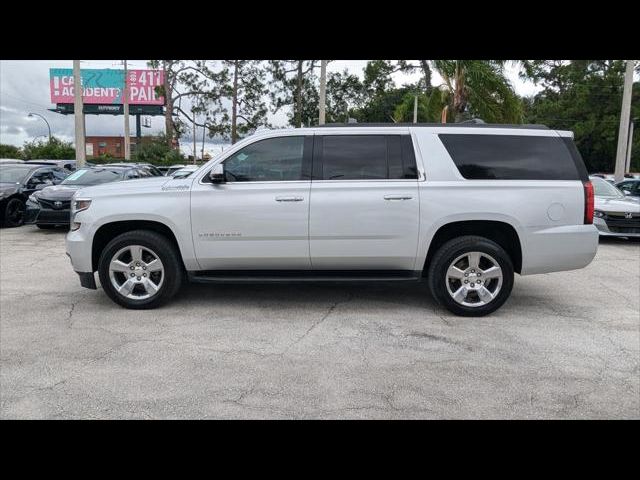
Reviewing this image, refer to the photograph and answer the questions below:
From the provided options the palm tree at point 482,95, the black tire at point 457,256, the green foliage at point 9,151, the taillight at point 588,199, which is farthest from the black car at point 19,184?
the green foliage at point 9,151

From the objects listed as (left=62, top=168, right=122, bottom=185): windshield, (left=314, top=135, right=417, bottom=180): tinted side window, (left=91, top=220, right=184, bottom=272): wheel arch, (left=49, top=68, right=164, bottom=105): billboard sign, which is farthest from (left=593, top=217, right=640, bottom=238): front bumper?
(left=49, top=68, right=164, bottom=105): billboard sign

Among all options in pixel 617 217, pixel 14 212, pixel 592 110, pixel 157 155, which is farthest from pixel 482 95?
pixel 592 110

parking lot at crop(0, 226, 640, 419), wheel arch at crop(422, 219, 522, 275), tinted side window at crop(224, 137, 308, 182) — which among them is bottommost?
parking lot at crop(0, 226, 640, 419)

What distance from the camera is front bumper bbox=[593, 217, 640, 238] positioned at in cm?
1052

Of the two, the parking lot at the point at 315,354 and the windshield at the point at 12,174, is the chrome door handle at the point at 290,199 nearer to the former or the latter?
the parking lot at the point at 315,354

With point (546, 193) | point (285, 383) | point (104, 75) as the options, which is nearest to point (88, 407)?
A: point (285, 383)

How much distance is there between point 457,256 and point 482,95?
11655 millimetres

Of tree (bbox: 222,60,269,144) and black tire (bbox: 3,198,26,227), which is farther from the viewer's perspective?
tree (bbox: 222,60,269,144)

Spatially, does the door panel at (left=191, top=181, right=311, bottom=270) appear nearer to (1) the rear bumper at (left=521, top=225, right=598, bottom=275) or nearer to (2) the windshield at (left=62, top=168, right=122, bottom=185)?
(1) the rear bumper at (left=521, top=225, right=598, bottom=275)

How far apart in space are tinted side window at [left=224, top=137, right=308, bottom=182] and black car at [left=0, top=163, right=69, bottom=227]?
9290mm

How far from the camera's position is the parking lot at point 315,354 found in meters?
3.33

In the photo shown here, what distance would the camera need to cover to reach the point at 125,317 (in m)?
5.28

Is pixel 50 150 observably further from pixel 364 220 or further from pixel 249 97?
pixel 364 220
